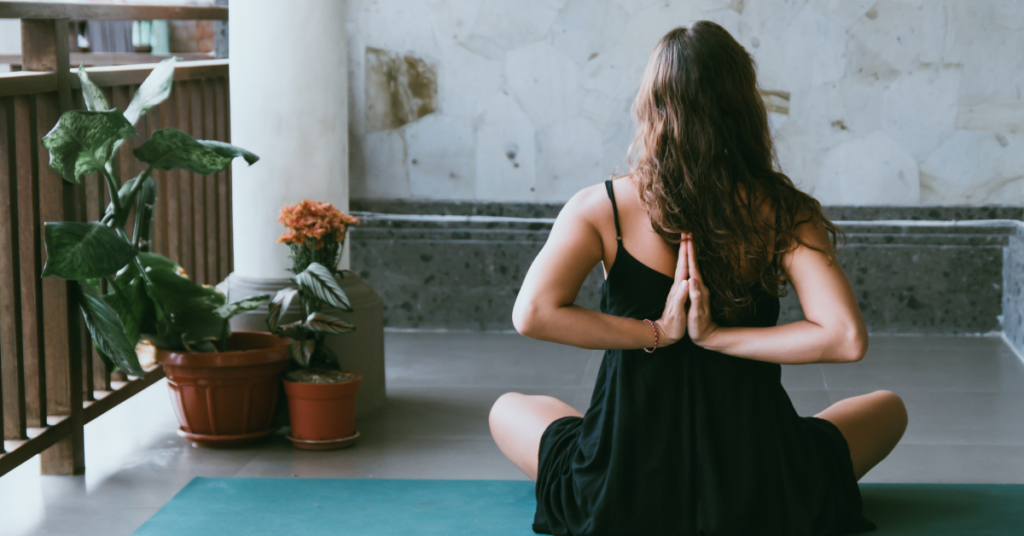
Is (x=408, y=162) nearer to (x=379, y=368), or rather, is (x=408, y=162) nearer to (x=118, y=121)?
(x=379, y=368)

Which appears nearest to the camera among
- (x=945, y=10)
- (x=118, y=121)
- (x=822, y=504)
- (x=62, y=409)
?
(x=822, y=504)

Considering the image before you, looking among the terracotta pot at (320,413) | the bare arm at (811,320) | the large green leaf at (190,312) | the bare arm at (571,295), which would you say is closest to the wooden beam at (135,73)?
the large green leaf at (190,312)

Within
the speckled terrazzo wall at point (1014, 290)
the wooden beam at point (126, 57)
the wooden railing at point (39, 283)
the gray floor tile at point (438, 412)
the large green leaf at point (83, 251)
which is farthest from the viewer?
the wooden beam at point (126, 57)

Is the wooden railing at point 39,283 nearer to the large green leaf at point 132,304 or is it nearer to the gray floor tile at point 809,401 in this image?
the large green leaf at point 132,304

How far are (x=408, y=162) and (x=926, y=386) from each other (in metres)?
2.66

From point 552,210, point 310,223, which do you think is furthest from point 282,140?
point 552,210

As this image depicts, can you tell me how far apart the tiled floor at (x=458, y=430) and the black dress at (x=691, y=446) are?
2.69ft

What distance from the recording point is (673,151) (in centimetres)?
206

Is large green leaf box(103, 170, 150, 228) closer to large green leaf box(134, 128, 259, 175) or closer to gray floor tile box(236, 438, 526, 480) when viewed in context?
large green leaf box(134, 128, 259, 175)

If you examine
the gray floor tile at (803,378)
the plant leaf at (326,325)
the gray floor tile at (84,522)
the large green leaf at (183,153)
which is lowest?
the gray floor tile at (84,522)

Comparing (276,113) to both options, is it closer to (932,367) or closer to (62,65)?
(62,65)

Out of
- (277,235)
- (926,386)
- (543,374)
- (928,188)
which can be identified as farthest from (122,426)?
(928,188)

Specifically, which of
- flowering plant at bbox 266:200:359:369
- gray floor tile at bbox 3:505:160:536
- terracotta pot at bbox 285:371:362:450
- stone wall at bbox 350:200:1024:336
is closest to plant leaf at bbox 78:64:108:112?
flowering plant at bbox 266:200:359:369

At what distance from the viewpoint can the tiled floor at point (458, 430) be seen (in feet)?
9.57
